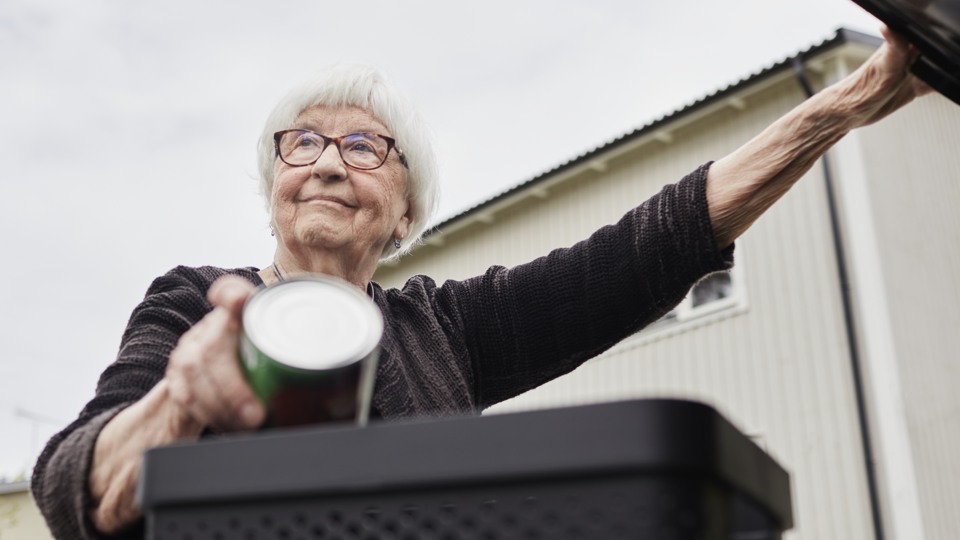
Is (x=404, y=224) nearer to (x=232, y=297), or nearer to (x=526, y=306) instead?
(x=526, y=306)

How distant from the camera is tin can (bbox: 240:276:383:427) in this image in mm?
915

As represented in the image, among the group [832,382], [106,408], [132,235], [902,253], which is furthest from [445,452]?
[132,235]

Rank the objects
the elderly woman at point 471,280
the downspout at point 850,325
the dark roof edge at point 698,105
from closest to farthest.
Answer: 1. the elderly woman at point 471,280
2. the downspout at point 850,325
3. the dark roof edge at point 698,105

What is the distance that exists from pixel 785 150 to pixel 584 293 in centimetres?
50

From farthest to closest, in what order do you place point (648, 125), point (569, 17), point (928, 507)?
point (569, 17) < point (648, 125) < point (928, 507)

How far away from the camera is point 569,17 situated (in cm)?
3114

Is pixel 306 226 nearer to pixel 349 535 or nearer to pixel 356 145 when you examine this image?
pixel 356 145

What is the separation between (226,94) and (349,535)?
32779 mm

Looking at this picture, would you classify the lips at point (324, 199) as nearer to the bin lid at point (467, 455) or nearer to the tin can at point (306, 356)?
the tin can at point (306, 356)

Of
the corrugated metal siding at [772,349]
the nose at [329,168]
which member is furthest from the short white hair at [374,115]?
the corrugated metal siding at [772,349]

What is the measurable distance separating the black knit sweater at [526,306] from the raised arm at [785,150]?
0.04 m

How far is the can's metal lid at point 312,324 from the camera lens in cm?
92

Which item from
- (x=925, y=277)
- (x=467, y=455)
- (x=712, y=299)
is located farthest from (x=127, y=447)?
(x=925, y=277)

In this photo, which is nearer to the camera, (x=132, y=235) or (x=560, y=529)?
(x=560, y=529)
